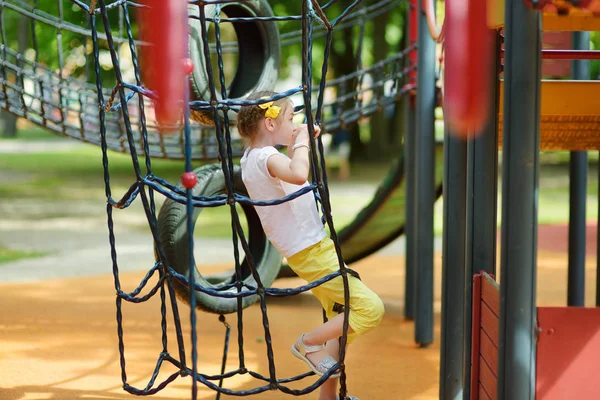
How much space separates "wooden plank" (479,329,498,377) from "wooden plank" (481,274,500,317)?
113 millimetres

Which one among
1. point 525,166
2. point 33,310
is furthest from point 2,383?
point 525,166

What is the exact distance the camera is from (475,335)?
310 centimetres

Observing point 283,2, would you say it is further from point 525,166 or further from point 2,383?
point 525,166

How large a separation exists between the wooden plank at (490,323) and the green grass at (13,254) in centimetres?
606

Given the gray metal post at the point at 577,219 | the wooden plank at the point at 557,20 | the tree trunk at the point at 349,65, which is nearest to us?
the wooden plank at the point at 557,20

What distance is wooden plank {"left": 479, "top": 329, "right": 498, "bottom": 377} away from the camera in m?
2.76

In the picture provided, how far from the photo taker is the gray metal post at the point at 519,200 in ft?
8.02

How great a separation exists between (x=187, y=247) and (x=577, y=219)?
2.98 m

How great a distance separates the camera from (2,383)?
405 centimetres

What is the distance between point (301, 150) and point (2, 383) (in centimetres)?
208

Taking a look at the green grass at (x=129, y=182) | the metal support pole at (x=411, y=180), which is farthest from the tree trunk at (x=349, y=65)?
the metal support pole at (x=411, y=180)

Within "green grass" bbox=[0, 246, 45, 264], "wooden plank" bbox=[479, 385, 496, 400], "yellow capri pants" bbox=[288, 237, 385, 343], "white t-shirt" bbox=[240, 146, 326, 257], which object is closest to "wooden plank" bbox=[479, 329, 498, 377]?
"wooden plank" bbox=[479, 385, 496, 400]

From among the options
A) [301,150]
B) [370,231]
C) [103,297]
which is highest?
[301,150]

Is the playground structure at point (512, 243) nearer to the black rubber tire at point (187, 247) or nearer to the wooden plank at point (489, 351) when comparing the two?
the wooden plank at point (489, 351)
